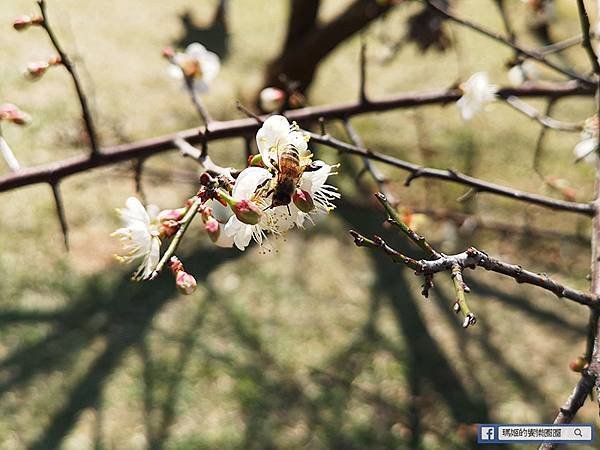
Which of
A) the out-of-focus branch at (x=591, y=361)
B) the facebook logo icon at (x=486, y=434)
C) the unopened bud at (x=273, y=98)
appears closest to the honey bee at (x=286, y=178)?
the out-of-focus branch at (x=591, y=361)

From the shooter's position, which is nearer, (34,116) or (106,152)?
(106,152)

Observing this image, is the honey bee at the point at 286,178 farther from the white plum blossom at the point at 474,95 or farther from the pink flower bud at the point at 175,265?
the white plum blossom at the point at 474,95

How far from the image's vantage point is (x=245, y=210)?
820 millimetres

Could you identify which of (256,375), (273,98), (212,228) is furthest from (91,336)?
(212,228)

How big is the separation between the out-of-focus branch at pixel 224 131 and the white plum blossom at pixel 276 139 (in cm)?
21

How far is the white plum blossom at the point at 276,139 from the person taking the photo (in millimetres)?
898

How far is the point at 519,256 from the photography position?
10.7 ft

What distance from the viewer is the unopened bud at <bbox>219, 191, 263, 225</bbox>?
821 millimetres

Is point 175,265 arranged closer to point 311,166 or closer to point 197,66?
point 311,166

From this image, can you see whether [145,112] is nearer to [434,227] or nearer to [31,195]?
[31,195]

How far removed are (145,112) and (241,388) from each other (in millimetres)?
1768

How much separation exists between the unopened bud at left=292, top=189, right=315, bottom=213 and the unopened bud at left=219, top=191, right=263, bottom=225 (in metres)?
0.08

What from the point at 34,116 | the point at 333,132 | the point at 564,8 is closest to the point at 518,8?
the point at 564,8

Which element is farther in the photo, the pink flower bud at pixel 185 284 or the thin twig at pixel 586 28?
the thin twig at pixel 586 28
